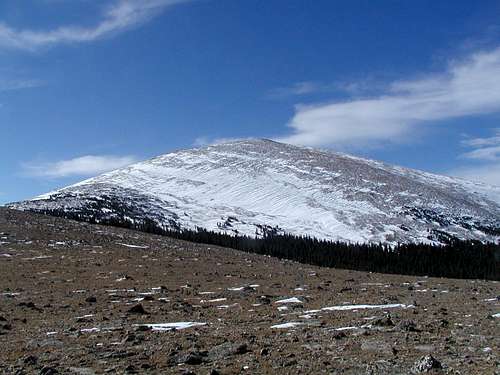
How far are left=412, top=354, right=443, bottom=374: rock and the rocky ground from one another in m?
0.03

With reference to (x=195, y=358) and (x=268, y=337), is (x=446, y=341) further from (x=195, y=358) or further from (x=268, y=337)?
(x=195, y=358)

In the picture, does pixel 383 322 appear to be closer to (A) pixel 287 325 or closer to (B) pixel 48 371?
(A) pixel 287 325

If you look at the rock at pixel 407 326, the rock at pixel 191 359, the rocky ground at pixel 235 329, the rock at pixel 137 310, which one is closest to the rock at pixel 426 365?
the rocky ground at pixel 235 329

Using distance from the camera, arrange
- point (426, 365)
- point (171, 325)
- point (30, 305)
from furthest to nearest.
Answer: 1. point (30, 305)
2. point (171, 325)
3. point (426, 365)

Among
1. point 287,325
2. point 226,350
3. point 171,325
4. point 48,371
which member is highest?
point 287,325

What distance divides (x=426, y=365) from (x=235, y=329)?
6425mm

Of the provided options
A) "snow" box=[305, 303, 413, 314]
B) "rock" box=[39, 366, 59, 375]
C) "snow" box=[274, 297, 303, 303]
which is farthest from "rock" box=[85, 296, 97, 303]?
"rock" box=[39, 366, 59, 375]

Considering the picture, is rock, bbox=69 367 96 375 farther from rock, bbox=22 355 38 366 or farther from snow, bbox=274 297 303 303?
snow, bbox=274 297 303 303

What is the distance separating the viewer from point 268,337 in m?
13.0

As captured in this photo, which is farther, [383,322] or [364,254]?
[364,254]

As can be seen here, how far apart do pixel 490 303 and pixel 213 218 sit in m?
163

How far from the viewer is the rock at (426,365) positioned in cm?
917

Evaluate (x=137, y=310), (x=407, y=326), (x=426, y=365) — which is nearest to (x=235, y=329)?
(x=407, y=326)

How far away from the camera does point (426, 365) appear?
30.3ft
